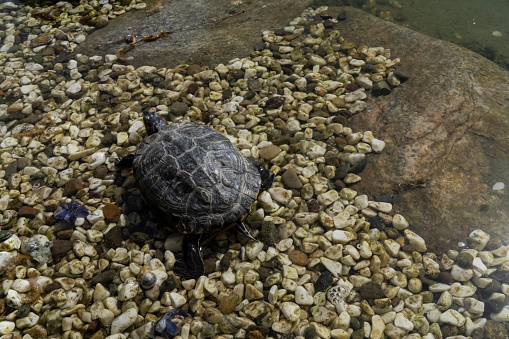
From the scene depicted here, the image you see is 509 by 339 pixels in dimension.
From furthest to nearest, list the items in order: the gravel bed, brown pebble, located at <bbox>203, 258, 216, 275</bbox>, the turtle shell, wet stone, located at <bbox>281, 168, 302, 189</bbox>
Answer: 1. wet stone, located at <bbox>281, 168, 302, 189</bbox>
2. brown pebble, located at <bbox>203, 258, 216, 275</bbox>
3. the turtle shell
4. the gravel bed

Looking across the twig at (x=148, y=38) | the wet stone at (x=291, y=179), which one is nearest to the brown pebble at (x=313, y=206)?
the wet stone at (x=291, y=179)

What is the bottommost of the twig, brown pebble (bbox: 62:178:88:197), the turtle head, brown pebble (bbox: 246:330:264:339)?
brown pebble (bbox: 246:330:264:339)

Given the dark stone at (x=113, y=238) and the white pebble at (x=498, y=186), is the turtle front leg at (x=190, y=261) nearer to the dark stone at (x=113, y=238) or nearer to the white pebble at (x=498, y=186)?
the dark stone at (x=113, y=238)

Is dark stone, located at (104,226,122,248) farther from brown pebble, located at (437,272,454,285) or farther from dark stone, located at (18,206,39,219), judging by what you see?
brown pebble, located at (437,272,454,285)

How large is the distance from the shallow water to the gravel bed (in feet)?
5.06

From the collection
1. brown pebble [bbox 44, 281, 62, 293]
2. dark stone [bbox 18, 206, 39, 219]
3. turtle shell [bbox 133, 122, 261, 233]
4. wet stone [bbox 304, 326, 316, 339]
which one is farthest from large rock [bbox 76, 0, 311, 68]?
wet stone [bbox 304, 326, 316, 339]

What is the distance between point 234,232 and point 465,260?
1.95 metres

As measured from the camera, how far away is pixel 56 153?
142 inches

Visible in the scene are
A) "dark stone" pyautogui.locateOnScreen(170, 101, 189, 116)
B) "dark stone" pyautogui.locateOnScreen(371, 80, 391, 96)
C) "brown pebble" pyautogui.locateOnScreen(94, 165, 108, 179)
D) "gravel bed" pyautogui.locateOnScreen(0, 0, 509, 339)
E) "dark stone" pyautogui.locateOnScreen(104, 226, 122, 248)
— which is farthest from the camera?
"dark stone" pyautogui.locateOnScreen(371, 80, 391, 96)

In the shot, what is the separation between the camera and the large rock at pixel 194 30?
456cm

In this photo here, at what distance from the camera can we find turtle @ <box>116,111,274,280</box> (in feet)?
8.96

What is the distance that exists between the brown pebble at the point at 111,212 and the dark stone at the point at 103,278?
1.65 ft

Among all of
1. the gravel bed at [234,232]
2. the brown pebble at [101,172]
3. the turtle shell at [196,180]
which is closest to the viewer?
the gravel bed at [234,232]

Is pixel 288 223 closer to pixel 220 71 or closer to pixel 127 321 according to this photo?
pixel 127 321
